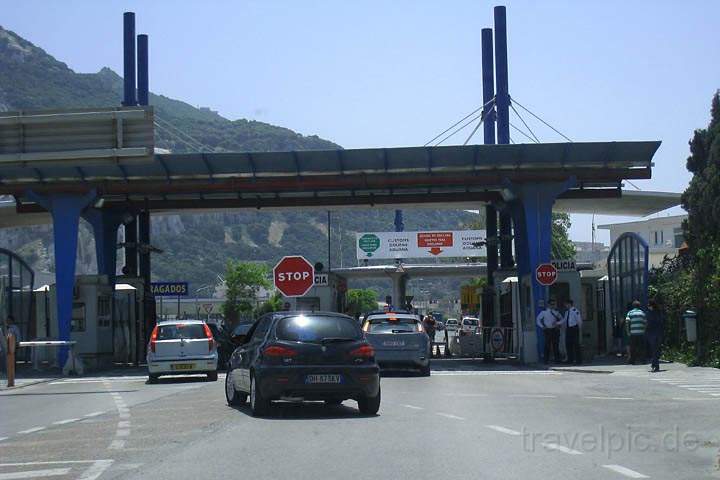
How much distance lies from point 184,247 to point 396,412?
155 metres

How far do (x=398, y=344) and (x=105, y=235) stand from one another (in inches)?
729

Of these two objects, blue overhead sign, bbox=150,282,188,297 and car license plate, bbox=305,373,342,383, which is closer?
car license plate, bbox=305,373,342,383

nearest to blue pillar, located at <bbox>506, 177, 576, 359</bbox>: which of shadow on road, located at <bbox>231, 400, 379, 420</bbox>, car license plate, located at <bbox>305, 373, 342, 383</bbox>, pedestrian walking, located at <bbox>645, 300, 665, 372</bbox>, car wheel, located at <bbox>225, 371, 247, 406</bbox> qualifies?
pedestrian walking, located at <bbox>645, 300, 665, 372</bbox>

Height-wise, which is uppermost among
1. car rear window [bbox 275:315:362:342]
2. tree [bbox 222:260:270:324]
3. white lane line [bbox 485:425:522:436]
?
tree [bbox 222:260:270:324]

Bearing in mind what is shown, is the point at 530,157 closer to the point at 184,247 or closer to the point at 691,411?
the point at 691,411

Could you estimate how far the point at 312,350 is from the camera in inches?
628

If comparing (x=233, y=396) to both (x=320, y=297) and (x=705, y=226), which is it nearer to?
(x=705, y=226)

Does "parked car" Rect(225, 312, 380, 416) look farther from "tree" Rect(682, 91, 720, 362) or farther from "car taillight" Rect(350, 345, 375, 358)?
"tree" Rect(682, 91, 720, 362)

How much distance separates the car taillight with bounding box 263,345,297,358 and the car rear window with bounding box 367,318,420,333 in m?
10.9

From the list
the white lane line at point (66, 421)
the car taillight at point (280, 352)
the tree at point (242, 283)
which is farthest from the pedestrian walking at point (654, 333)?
the tree at point (242, 283)

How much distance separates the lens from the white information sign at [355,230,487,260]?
101438mm

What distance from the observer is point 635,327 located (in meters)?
28.2

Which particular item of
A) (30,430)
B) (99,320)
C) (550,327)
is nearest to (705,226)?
(550,327)

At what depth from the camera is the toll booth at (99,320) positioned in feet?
118
